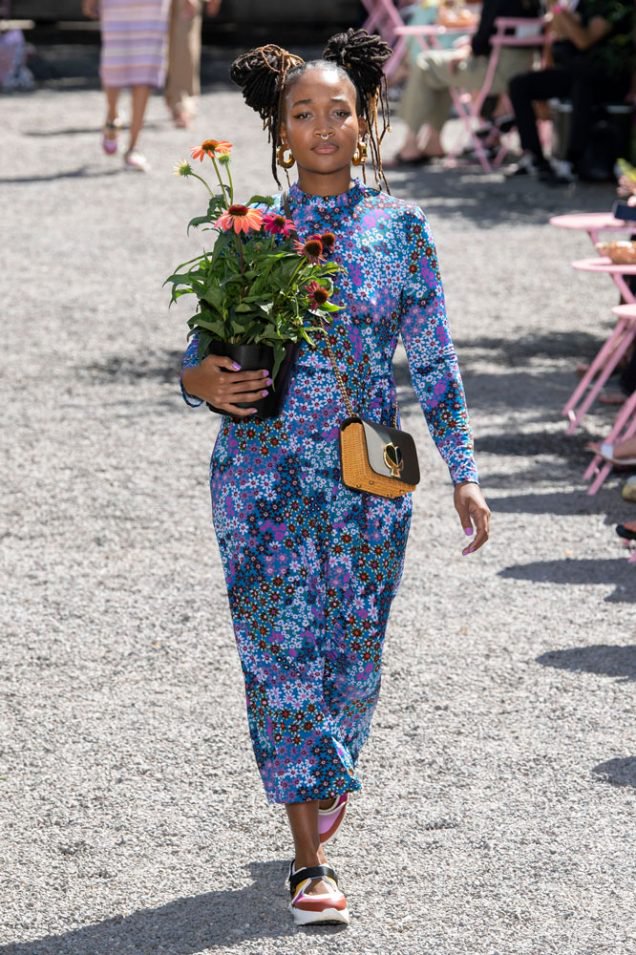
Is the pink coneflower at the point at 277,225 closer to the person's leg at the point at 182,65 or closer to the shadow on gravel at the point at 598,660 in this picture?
the shadow on gravel at the point at 598,660

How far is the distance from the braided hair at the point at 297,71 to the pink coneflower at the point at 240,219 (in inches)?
9.6

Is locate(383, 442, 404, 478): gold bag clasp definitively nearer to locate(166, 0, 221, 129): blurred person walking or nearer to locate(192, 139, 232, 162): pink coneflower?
locate(192, 139, 232, 162): pink coneflower

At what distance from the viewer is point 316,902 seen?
12.2 ft

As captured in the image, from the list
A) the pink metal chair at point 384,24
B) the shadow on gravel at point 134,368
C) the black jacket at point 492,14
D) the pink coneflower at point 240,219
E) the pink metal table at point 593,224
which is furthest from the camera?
the pink metal chair at point 384,24

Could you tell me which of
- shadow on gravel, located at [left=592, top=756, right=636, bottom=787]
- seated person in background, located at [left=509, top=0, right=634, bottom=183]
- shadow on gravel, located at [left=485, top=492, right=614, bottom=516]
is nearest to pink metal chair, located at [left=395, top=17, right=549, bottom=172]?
seated person in background, located at [left=509, top=0, right=634, bottom=183]

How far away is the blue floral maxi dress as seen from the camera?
145 inches

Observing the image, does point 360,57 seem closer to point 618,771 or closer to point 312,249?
point 312,249

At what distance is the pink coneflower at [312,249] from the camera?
356cm

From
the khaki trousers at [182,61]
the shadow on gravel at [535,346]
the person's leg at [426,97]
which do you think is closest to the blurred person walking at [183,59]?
the khaki trousers at [182,61]

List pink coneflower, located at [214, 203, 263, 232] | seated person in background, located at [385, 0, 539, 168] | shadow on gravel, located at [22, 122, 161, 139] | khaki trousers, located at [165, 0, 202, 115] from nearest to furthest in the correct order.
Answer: pink coneflower, located at [214, 203, 263, 232], seated person in background, located at [385, 0, 539, 168], khaki trousers, located at [165, 0, 202, 115], shadow on gravel, located at [22, 122, 161, 139]

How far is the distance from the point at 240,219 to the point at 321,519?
2.06 ft

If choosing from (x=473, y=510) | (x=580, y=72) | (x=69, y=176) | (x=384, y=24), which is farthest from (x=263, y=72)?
(x=384, y=24)

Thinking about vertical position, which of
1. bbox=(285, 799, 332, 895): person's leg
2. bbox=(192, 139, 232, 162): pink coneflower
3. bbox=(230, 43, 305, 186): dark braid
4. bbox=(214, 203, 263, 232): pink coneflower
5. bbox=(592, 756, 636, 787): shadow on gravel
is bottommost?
bbox=(592, 756, 636, 787): shadow on gravel

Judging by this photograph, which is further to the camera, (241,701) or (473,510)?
(241,701)
